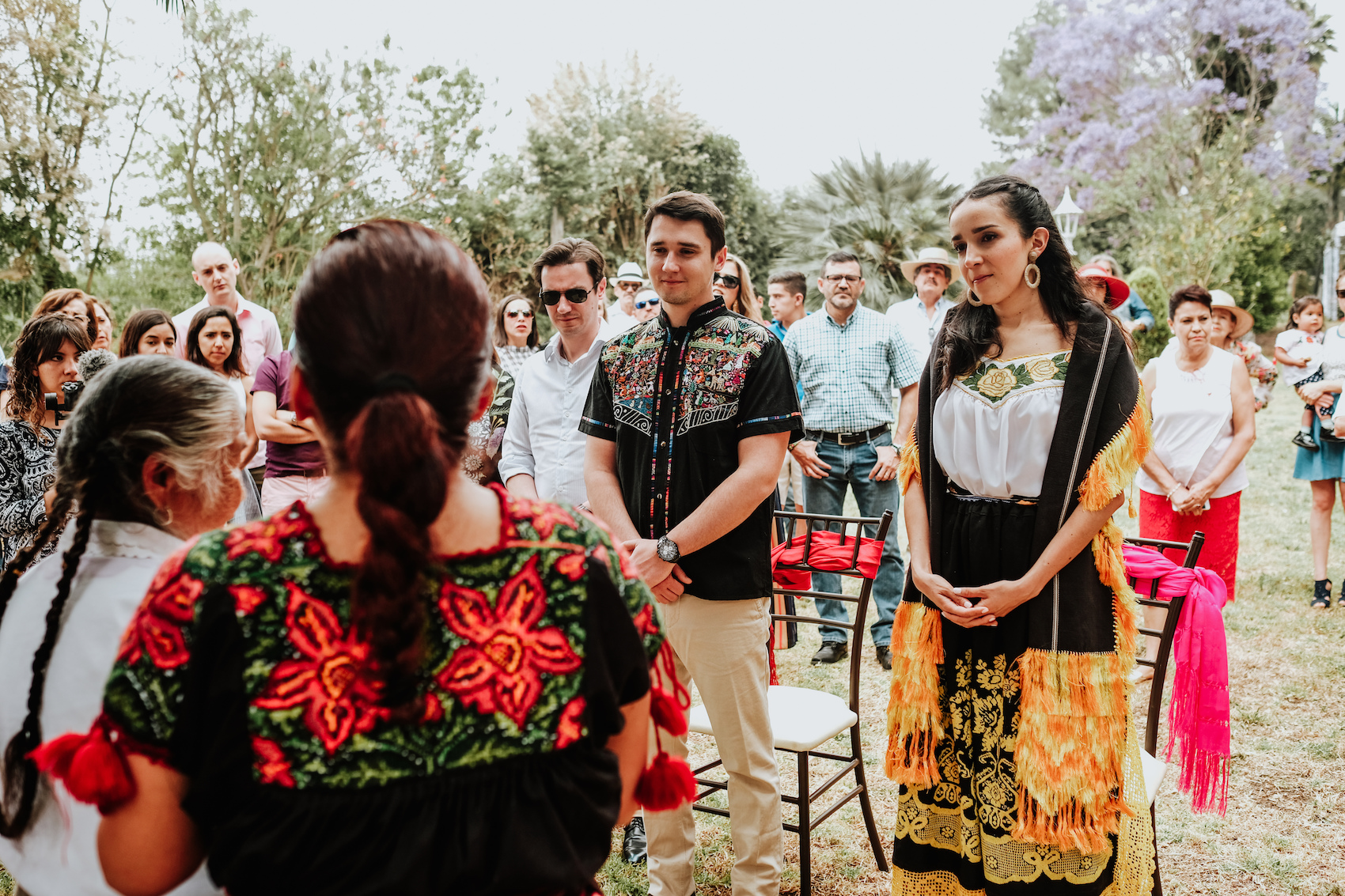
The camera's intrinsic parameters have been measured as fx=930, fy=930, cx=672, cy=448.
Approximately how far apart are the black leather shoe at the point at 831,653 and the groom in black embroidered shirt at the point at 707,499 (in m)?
2.58

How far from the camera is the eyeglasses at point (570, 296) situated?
10.7 ft

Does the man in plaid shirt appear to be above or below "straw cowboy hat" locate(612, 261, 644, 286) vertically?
below

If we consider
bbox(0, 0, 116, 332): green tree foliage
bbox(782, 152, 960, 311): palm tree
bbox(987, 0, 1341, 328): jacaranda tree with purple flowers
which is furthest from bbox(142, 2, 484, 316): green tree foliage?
bbox(987, 0, 1341, 328): jacaranda tree with purple flowers

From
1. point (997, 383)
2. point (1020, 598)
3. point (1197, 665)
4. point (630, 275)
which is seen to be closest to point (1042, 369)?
point (997, 383)

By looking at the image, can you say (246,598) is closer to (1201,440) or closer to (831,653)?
(831,653)

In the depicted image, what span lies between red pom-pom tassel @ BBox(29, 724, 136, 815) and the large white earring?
88.6 inches

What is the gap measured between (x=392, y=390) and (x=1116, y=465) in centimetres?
192

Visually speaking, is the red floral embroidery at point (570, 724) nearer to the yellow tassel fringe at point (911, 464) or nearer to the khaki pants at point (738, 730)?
the khaki pants at point (738, 730)

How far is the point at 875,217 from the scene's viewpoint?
1575 centimetres

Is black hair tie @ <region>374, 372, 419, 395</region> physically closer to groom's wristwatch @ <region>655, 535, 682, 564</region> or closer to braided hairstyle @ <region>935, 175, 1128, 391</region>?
groom's wristwatch @ <region>655, 535, 682, 564</region>

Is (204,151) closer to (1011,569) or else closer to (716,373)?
(716,373)

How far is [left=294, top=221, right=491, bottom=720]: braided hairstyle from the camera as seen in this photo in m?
0.94

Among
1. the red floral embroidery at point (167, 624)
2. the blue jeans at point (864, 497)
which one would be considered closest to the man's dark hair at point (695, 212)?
the red floral embroidery at point (167, 624)

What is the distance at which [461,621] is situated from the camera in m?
1.04
